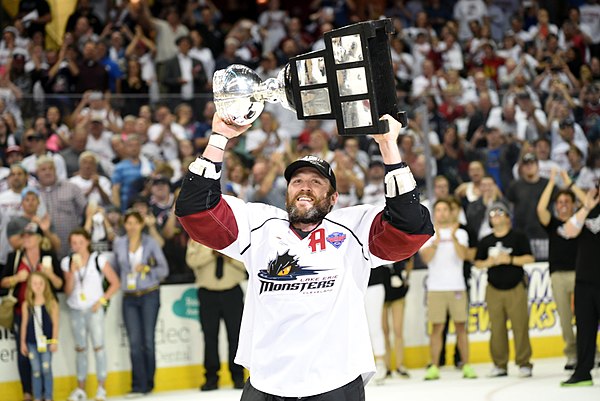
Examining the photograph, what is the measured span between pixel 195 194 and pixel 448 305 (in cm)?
785

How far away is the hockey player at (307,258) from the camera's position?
511cm

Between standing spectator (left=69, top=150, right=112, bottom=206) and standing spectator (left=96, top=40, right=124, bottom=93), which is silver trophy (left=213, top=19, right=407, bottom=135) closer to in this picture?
standing spectator (left=69, top=150, right=112, bottom=206)

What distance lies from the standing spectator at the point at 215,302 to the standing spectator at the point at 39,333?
1.75 m

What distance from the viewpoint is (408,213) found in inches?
197

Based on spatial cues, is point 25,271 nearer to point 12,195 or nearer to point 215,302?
point 12,195

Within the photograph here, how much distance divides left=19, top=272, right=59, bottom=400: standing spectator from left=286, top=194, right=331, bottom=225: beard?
641 cm

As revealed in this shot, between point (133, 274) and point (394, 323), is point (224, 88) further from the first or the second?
point (394, 323)

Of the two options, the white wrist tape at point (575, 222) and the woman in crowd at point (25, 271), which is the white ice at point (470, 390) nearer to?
the woman in crowd at point (25, 271)

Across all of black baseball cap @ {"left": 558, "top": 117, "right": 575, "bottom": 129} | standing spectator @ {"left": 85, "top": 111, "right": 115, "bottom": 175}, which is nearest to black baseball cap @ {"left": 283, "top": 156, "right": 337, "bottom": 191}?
standing spectator @ {"left": 85, "top": 111, "right": 115, "bottom": 175}

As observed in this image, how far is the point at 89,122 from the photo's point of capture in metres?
12.4

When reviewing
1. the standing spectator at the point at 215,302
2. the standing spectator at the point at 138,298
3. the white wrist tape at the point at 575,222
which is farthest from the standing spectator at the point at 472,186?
the standing spectator at the point at 138,298

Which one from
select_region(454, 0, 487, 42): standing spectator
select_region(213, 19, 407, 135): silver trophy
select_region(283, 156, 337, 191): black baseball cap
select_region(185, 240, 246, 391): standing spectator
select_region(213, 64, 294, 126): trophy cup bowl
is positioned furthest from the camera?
select_region(454, 0, 487, 42): standing spectator

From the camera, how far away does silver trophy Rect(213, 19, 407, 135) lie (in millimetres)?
4945

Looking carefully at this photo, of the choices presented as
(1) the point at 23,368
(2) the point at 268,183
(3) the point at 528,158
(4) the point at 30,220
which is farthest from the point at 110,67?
(3) the point at 528,158
